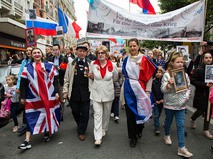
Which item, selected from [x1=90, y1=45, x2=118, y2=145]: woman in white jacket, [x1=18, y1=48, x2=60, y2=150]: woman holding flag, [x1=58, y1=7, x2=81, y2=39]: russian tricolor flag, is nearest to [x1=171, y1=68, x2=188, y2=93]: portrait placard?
[x1=90, y1=45, x2=118, y2=145]: woman in white jacket

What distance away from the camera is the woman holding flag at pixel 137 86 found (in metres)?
3.78

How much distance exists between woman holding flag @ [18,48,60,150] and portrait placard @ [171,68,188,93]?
223 centimetres

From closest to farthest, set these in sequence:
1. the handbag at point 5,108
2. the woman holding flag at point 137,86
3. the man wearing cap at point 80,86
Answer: the woman holding flag at point 137,86
the man wearing cap at point 80,86
the handbag at point 5,108

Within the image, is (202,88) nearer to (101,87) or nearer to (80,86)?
(101,87)

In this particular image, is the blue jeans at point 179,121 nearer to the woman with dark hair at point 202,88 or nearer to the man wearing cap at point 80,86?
the woman with dark hair at point 202,88

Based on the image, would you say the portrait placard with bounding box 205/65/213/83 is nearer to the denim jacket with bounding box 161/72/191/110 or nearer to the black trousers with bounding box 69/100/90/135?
the denim jacket with bounding box 161/72/191/110

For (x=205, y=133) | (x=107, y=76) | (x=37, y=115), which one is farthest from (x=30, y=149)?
(x=205, y=133)

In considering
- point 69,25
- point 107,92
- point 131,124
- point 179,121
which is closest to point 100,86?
point 107,92

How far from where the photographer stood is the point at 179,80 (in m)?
3.48

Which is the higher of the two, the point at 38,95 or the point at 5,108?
the point at 38,95

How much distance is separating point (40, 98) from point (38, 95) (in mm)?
68

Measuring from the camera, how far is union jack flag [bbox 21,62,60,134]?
3.98 m

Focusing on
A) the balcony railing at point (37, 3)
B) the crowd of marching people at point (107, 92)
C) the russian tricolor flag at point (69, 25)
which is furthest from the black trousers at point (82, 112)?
the balcony railing at point (37, 3)

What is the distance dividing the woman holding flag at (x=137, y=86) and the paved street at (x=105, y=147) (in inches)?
12.8
